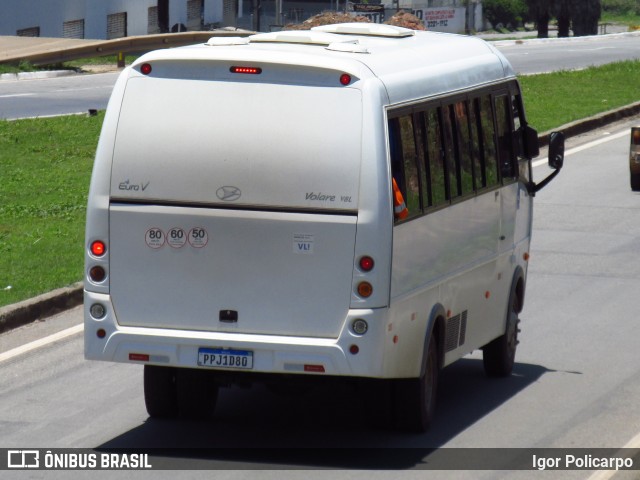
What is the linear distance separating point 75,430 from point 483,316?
10.4 ft

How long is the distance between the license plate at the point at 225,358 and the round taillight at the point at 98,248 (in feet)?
2.91

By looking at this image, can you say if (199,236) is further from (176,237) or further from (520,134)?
(520,134)

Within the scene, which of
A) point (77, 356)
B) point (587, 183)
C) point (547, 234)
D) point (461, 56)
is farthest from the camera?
point (587, 183)

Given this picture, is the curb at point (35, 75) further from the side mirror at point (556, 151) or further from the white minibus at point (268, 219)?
the white minibus at point (268, 219)

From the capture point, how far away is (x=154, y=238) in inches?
364

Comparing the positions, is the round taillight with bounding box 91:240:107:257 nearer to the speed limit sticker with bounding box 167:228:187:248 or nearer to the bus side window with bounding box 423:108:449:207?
the speed limit sticker with bounding box 167:228:187:248

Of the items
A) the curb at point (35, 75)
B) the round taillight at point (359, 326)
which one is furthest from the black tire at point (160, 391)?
the curb at point (35, 75)

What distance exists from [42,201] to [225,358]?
10555 millimetres

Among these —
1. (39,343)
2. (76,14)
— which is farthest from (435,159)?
(76,14)

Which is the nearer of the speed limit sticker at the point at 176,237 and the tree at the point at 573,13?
the speed limit sticker at the point at 176,237

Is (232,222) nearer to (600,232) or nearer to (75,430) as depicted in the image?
(75,430)

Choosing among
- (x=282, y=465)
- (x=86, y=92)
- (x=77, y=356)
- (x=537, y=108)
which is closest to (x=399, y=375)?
(x=282, y=465)

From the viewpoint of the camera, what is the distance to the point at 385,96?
9.16 m

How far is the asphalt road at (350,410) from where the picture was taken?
9.30m
